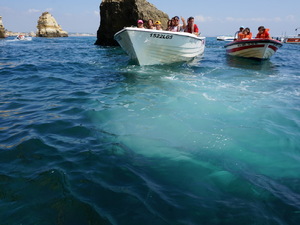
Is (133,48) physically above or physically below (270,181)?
above

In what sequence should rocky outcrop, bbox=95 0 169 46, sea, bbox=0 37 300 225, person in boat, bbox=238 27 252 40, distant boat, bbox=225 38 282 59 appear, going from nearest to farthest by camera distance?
sea, bbox=0 37 300 225 < distant boat, bbox=225 38 282 59 < person in boat, bbox=238 27 252 40 < rocky outcrop, bbox=95 0 169 46

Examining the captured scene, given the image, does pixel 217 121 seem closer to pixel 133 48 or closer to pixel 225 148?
pixel 225 148

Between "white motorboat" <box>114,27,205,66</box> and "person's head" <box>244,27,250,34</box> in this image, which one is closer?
"white motorboat" <box>114,27,205,66</box>

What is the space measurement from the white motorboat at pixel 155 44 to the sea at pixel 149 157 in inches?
138

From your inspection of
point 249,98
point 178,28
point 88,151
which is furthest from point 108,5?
point 88,151

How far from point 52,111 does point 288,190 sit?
4530 millimetres

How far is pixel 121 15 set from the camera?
997 inches

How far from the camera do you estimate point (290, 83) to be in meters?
8.13

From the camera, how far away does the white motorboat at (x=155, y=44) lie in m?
9.23

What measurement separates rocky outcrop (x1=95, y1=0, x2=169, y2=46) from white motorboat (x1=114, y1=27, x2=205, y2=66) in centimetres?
1338

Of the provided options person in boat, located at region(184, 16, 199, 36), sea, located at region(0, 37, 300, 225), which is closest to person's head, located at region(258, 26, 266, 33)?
person in boat, located at region(184, 16, 199, 36)

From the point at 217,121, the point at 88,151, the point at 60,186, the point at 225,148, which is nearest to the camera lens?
the point at 60,186

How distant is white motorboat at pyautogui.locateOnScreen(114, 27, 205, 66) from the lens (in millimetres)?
9230

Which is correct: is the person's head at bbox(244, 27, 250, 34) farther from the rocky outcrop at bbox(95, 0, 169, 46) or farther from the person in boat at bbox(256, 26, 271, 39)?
the rocky outcrop at bbox(95, 0, 169, 46)
